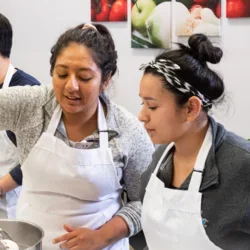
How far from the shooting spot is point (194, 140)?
101 cm

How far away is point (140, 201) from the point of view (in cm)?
119

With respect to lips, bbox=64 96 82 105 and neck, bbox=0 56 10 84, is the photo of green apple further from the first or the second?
lips, bbox=64 96 82 105

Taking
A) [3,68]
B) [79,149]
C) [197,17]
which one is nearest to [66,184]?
[79,149]

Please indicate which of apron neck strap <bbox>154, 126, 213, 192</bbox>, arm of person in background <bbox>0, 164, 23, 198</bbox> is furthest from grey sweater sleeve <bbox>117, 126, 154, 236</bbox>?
arm of person in background <bbox>0, 164, 23, 198</bbox>

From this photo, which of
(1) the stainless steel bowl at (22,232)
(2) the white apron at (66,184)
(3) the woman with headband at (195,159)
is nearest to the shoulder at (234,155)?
(3) the woman with headband at (195,159)

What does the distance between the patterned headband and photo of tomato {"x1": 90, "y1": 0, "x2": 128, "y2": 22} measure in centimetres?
108

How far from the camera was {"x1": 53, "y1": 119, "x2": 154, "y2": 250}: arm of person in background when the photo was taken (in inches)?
43.2

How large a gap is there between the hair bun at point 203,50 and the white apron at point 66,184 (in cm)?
31

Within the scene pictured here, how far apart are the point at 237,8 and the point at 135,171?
0.94 metres

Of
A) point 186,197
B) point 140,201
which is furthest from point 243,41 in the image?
point 186,197

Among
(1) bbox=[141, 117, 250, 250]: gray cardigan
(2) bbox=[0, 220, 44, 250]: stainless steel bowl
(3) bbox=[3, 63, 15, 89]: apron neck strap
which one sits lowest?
(2) bbox=[0, 220, 44, 250]: stainless steel bowl

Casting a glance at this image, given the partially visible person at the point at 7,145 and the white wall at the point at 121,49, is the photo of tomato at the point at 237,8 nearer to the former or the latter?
the white wall at the point at 121,49

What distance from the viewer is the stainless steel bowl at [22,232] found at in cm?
95

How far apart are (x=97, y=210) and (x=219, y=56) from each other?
0.50 metres
